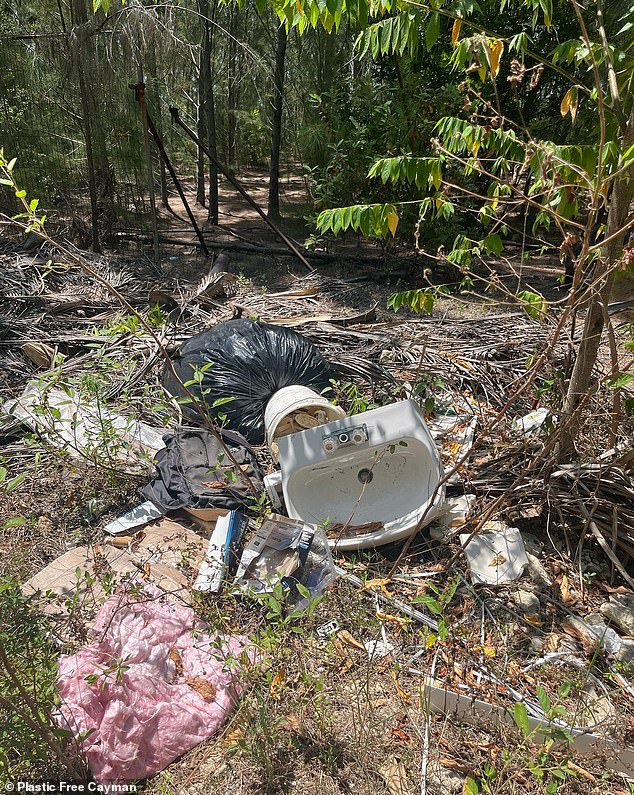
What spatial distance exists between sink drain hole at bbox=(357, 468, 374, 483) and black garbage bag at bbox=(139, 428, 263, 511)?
56 centimetres

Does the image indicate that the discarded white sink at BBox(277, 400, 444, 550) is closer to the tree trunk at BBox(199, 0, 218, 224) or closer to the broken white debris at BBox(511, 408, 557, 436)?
the broken white debris at BBox(511, 408, 557, 436)

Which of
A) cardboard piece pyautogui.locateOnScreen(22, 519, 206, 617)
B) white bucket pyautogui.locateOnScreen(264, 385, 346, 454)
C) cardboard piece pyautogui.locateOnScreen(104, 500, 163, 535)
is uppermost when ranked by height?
white bucket pyautogui.locateOnScreen(264, 385, 346, 454)

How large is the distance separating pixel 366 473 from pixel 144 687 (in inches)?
59.5

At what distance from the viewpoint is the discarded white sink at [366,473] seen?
284 centimetres

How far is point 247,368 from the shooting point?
147 inches

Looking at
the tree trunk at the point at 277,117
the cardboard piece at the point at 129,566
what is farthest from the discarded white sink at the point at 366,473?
the tree trunk at the point at 277,117

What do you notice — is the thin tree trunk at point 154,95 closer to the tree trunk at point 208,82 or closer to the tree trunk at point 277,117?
the tree trunk at point 208,82

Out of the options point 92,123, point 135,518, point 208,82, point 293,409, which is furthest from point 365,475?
point 208,82

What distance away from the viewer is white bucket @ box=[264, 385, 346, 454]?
10.8 ft

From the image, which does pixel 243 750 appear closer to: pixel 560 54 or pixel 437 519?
pixel 437 519

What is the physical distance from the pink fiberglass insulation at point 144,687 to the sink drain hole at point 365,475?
107cm

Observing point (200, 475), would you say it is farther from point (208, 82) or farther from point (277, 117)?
point (277, 117)

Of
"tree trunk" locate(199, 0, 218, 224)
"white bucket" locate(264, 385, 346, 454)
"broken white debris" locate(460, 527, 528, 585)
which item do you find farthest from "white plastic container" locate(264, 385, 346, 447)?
"tree trunk" locate(199, 0, 218, 224)

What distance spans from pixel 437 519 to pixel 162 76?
8.14 m
